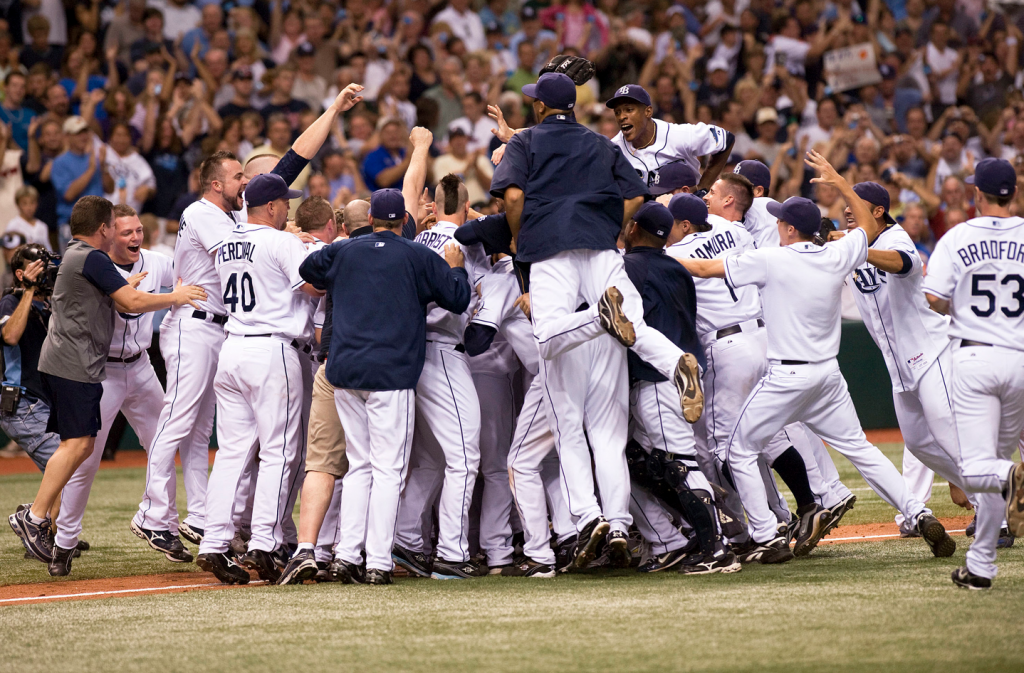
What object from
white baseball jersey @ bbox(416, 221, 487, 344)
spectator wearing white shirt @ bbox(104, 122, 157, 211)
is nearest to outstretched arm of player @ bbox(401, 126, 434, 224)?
white baseball jersey @ bbox(416, 221, 487, 344)

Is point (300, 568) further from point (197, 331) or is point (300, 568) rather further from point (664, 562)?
point (664, 562)

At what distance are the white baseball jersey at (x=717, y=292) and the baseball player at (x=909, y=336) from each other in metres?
0.69

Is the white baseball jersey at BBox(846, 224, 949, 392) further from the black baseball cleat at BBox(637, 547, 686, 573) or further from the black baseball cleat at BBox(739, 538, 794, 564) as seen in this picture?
the black baseball cleat at BBox(637, 547, 686, 573)

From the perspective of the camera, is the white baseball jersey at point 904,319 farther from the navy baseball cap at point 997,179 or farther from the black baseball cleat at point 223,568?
the black baseball cleat at point 223,568

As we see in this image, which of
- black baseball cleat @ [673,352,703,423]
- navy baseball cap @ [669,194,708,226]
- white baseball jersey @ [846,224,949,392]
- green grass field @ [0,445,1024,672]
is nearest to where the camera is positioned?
green grass field @ [0,445,1024,672]

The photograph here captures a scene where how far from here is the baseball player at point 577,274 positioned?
6480 mm

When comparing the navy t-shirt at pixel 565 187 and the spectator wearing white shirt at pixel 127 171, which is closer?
the navy t-shirt at pixel 565 187

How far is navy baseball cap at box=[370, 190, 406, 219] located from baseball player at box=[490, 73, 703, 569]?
0.56 meters

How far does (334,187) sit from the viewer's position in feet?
43.8

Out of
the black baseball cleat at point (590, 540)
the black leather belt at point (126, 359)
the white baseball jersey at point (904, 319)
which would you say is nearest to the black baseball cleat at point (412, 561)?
the black baseball cleat at point (590, 540)

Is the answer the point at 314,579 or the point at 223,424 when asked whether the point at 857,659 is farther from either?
the point at 223,424

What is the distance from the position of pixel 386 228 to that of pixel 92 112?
8843mm

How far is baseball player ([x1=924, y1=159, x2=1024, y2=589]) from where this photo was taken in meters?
5.61

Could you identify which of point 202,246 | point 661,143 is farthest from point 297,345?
point 661,143
